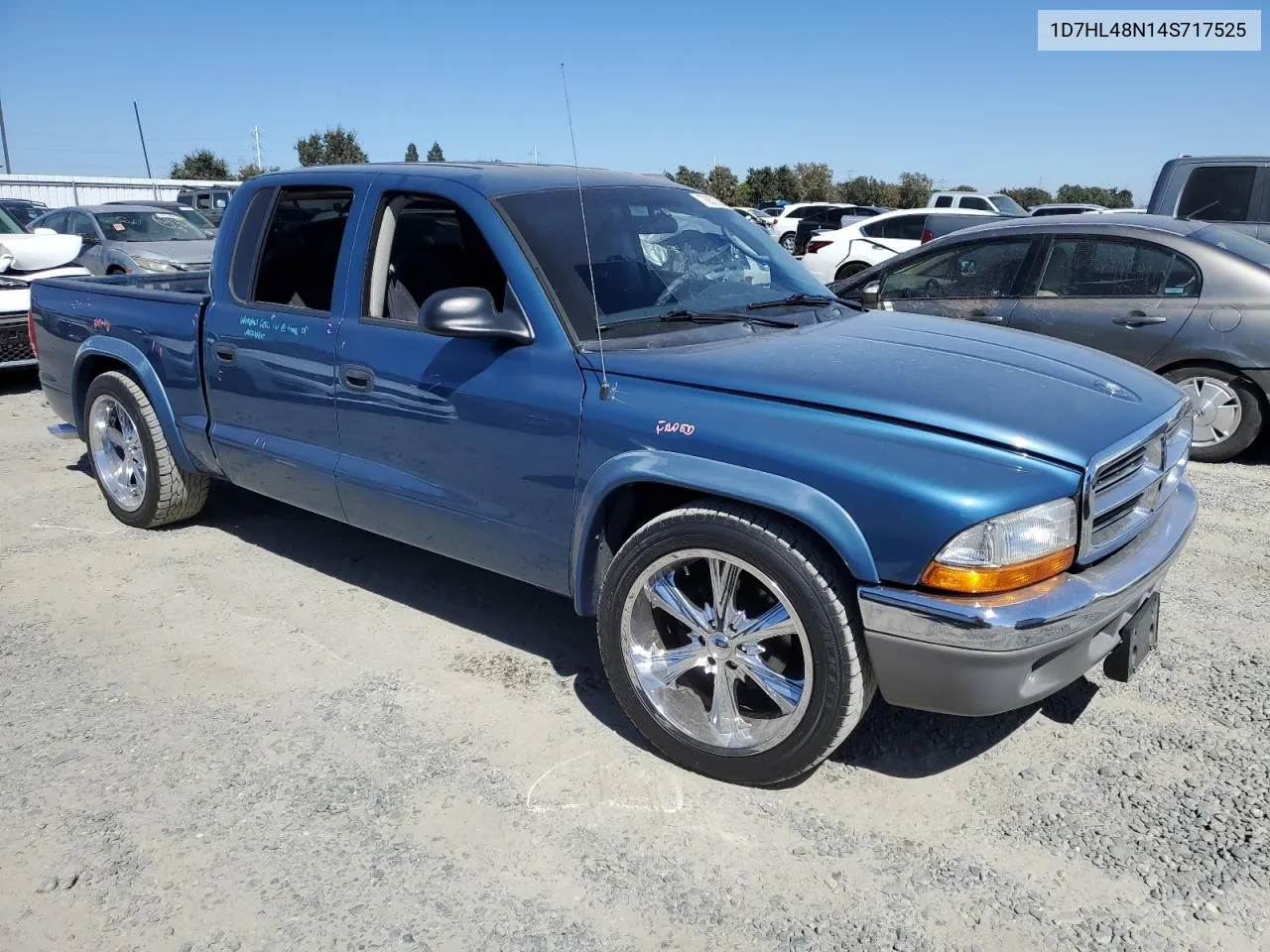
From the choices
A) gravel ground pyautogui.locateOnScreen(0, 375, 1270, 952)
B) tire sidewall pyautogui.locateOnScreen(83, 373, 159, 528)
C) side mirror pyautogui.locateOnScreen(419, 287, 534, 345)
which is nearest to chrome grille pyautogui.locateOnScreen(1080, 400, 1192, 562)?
gravel ground pyautogui.locateOnScreen(0, 375, 1270, 952)

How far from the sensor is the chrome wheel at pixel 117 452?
531cm

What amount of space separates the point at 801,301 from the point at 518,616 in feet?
5.85

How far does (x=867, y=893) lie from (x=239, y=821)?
1786 mm

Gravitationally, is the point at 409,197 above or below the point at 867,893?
above

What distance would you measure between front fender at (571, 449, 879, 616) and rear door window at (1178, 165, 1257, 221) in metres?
8.31

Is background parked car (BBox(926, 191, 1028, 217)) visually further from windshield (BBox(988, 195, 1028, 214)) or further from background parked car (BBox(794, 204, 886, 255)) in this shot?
background parked car (BBox(794, 204, 886, 255))

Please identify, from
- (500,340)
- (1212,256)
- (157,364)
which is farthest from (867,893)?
(1212,256)

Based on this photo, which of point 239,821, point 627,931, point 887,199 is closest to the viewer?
point 627,931

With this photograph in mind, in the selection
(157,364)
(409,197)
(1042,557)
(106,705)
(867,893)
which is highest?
(409,197)

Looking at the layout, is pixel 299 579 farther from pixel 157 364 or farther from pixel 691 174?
pixel 691 174

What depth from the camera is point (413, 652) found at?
398 cm

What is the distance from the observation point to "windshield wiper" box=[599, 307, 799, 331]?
3475 mm

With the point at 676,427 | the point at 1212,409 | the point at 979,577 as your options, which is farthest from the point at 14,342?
the point at 1212,409

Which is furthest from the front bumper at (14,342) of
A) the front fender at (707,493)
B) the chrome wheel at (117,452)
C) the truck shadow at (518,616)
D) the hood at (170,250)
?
the front fender at (707,493)
